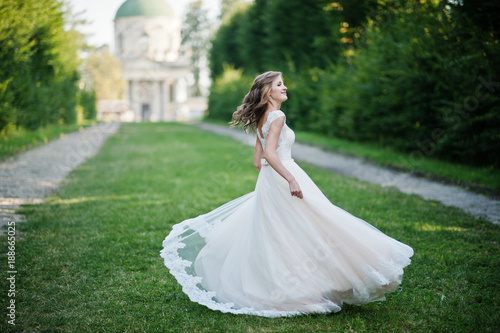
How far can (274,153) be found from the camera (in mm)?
3805

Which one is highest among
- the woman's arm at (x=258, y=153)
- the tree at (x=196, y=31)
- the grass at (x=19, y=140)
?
the tree at (x=196, y=31)

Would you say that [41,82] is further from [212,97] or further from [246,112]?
[212,97]

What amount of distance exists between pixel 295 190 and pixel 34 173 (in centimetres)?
919

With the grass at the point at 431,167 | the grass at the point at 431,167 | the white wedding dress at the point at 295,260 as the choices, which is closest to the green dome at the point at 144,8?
the grass at the point at 431,167

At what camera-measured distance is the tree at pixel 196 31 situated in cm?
7188

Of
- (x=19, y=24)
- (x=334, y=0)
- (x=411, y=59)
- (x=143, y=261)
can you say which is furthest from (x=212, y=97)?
(x=143, y=261)

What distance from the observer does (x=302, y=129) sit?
26.2 metres

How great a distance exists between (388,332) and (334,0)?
2133cm

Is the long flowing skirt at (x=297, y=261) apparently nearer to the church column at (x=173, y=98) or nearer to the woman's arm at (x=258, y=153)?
the woman's arm at (x=258, y=153)

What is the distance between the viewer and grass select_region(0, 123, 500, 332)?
3.52 m

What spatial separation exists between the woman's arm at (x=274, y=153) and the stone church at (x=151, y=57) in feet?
226

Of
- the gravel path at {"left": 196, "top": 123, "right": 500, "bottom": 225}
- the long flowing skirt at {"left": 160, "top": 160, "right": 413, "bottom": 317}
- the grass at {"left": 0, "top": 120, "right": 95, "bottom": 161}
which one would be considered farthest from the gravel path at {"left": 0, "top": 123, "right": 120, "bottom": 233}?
the gravel path at {"left": 196, "top": 123, "right": 500, "bottom": 225}

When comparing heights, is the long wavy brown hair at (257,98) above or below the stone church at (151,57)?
below

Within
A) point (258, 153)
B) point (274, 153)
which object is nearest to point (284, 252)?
point (274, 153)
